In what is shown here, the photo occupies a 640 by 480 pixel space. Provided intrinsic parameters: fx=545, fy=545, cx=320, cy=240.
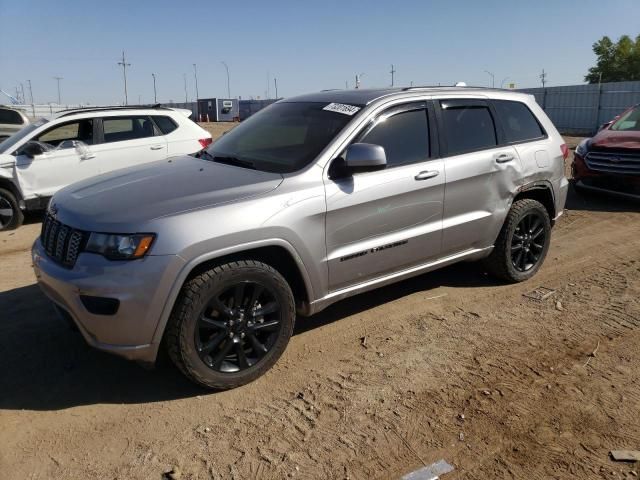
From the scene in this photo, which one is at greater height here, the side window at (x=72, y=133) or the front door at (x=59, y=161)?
the side window at (x=72, y=133)


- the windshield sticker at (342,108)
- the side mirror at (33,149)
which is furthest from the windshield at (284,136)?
the side mirror at (33,149)

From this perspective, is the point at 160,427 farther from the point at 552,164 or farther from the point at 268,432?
the point at 552,164

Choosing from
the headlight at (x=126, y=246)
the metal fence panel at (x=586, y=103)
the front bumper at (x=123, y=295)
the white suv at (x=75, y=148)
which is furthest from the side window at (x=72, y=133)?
the metal fence panel at (x=586, y=103)

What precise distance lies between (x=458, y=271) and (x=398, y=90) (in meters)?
2.11

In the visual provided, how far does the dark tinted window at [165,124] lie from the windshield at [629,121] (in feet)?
24.4

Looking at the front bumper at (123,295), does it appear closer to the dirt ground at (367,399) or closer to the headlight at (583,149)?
the dirt ground at (367,399)

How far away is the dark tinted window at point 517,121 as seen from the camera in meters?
4.95

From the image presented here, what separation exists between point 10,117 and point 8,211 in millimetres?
5529

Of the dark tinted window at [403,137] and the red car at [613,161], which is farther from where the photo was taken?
the red car at [613,161]

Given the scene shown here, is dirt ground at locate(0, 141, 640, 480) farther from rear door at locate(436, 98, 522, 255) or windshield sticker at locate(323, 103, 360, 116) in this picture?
windshield sticker at locate(323, 103, 360, 116)

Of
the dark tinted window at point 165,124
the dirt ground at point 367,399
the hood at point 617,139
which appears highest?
the dark tinted window at point 165,124

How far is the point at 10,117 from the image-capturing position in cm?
1208

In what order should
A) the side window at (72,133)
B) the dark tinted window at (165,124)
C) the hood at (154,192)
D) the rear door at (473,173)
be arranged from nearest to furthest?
the hood at (154,192) < the rear door at (473,173) < the side window at (72,133) < the dark tinted window at (165,124)

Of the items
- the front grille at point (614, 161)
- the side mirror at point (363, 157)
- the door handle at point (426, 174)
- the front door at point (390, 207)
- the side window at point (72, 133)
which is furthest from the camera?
the front grille at point (614, 161)
